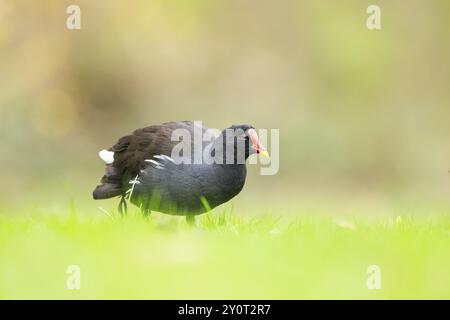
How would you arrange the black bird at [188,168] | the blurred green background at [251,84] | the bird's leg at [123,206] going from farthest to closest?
the blurred green background at [251,84], the bird's leg at [123,206], the black bird at [188,168]

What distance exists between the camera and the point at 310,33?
14078 mm

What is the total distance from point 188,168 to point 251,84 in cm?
879

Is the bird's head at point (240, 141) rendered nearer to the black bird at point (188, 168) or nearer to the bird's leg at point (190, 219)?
the black bird at point (188, 168)

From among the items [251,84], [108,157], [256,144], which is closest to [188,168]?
[256,144]

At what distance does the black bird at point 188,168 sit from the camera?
561cm

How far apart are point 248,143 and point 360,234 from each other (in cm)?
141

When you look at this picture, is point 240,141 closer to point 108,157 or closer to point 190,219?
point 190,219

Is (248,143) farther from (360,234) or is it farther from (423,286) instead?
(423,286)

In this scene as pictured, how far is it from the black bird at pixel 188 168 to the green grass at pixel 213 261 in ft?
1.98

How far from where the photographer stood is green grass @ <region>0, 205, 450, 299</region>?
3.54m

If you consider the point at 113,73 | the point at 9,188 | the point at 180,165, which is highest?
the point at 113,73

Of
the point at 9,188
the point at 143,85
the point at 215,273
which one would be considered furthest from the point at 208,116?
the point at 215,273

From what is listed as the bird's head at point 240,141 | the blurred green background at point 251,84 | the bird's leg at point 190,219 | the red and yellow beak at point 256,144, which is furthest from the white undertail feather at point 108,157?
the blurred green background at point 251,84

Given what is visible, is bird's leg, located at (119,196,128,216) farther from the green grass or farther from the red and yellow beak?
the red and yellow beak
